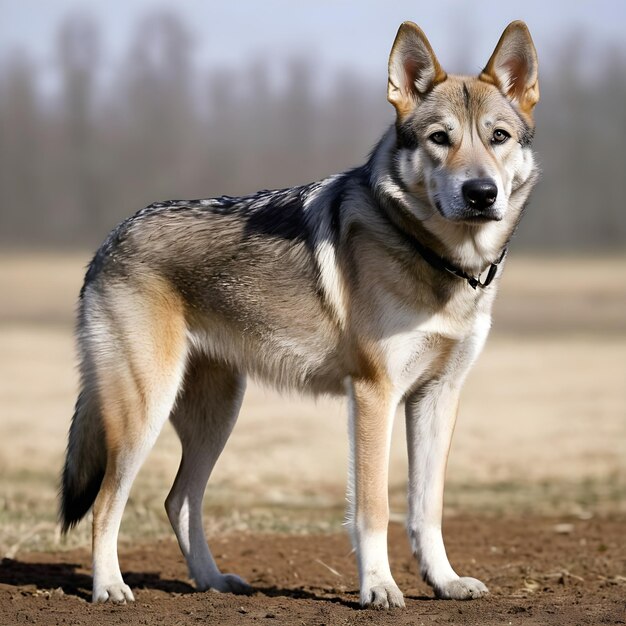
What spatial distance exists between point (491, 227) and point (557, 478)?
5185 millimetres

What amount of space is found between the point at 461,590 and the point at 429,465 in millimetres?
616

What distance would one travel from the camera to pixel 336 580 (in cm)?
564

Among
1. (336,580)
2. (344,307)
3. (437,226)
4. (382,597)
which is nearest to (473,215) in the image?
(437,226)

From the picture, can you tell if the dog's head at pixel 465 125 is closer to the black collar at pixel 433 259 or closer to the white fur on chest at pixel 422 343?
the black collar at pixel 433 259

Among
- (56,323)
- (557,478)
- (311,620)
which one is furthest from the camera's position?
(56,323)

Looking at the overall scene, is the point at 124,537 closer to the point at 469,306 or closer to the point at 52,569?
the point at 52,569

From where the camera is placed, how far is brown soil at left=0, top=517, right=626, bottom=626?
442 centimetres

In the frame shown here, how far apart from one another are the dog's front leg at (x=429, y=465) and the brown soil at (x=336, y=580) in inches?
9.2

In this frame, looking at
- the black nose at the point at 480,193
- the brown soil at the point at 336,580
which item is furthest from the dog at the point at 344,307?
the brown soil at the point at 336,580

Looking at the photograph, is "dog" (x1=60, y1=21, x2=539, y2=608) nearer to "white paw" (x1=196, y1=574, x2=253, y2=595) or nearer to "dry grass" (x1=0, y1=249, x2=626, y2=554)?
"white paw" (x1=196, y1=574, x2=253, y2=595)

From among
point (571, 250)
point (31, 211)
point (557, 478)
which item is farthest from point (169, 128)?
point (557, 478)

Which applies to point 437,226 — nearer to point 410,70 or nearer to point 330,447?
point 410,70

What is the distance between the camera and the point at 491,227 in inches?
191

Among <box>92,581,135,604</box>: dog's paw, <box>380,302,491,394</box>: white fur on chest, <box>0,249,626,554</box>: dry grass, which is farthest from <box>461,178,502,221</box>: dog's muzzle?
<box>92,581,135,604</box>: dog's paw
